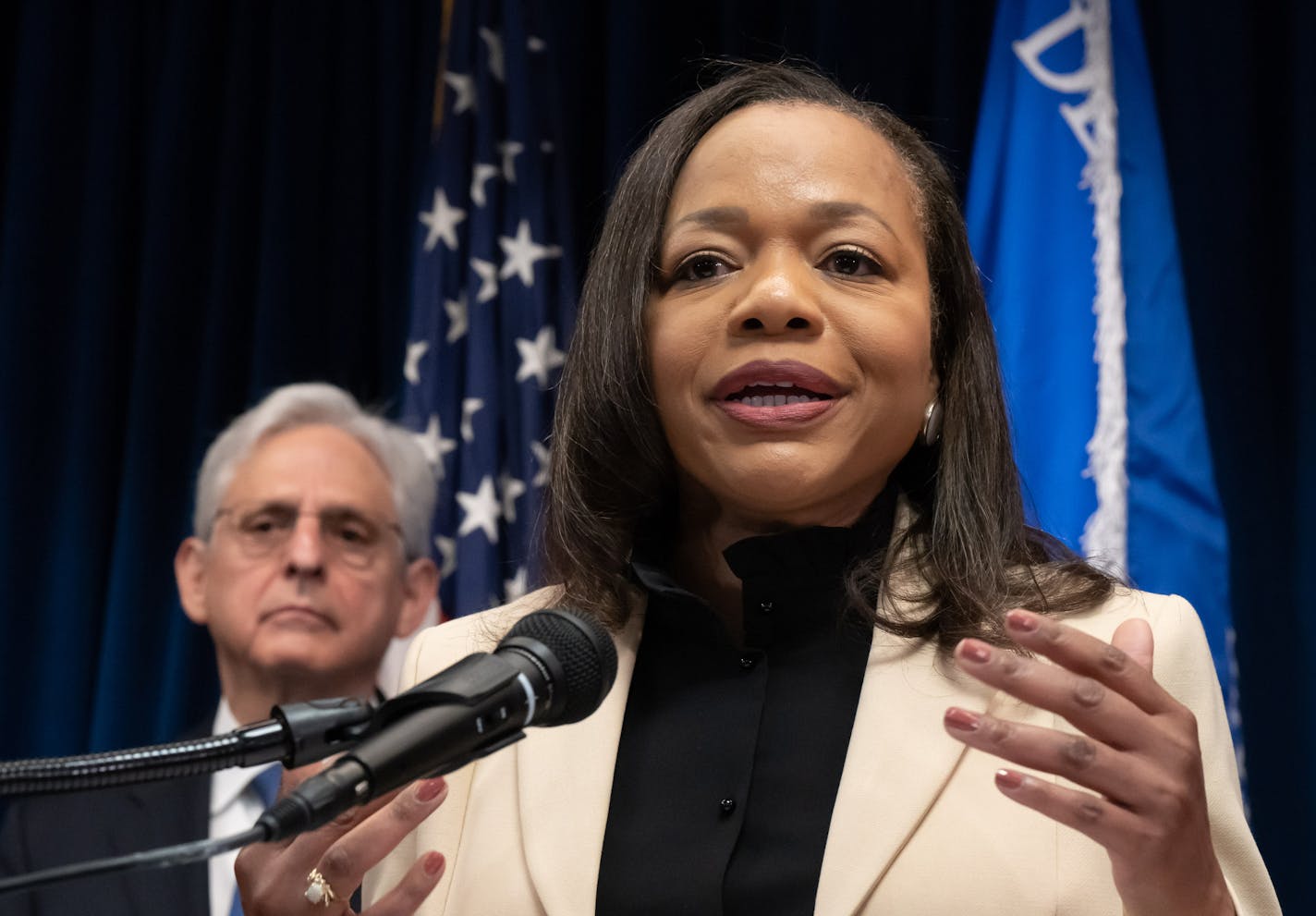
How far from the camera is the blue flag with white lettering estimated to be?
2.45 metres

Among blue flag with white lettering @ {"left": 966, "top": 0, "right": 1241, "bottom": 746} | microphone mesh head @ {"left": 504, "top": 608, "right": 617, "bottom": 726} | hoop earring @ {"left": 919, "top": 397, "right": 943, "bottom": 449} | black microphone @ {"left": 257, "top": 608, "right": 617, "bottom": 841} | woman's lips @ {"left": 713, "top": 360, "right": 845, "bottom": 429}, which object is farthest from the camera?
blue flag with white lettering @ {"left": 966, "top": 0, "right": 1241, "bottom": 746}

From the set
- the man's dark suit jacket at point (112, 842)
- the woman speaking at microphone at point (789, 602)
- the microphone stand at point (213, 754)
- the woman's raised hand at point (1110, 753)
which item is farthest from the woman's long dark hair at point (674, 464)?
the man's dark suit jacket at point (112, 842)

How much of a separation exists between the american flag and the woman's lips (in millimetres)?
1616

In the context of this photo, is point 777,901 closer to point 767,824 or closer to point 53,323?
point 767,824

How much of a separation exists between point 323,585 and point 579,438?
1.50 metres

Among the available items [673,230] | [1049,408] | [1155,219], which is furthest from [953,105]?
[673,230]

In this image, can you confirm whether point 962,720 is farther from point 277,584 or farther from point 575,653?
point 277,584

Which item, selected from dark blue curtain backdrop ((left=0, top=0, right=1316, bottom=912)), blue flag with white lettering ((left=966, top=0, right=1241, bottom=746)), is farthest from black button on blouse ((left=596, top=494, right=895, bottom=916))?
dark blue curtain backdrop ((left=0, top=0, right=1316, bottom=912))

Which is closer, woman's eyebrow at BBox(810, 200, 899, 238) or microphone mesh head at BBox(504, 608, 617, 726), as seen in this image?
microphone mesh head at BBox(504, 608, 617, 726)

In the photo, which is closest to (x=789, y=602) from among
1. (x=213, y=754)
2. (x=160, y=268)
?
(x=213, y=754)

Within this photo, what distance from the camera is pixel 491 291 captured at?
3.33 meters

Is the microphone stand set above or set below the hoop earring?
below

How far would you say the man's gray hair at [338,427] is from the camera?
335cm

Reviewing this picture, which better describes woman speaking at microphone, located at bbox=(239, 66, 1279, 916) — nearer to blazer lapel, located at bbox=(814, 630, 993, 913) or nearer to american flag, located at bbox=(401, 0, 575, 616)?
blazer lapel, located at bbox=(814, 630, 993, 913)
